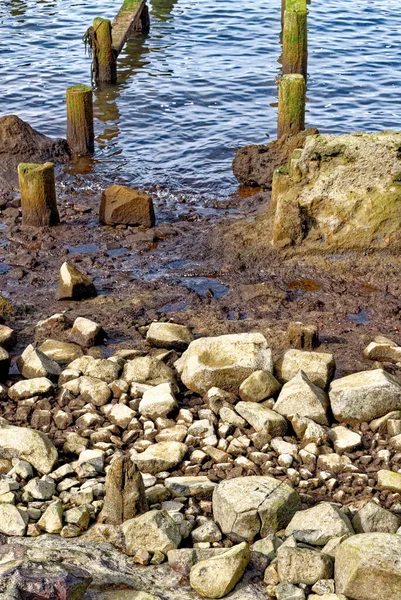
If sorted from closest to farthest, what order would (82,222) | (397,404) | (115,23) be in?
(397,404)
(82,222)
(115,23)

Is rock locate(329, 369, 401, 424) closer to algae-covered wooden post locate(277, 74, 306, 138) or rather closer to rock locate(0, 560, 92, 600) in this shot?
rock locate(0, 560, 92, 600)

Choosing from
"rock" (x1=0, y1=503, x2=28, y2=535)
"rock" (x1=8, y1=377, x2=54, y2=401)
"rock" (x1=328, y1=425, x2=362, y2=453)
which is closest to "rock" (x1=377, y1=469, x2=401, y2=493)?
"rock" (x1=328, y1=425, x2=362, y2=453)

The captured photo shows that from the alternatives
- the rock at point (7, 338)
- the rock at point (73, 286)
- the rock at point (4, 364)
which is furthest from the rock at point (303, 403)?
the rock at point (73, 286)

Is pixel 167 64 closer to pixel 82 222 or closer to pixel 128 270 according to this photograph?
pixel 82 222

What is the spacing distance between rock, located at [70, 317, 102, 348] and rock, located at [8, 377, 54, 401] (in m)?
0.95

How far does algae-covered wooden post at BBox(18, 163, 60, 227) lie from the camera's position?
996 centimetres

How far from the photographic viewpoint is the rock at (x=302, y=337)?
7.35m

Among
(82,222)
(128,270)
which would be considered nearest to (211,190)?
(82,222)

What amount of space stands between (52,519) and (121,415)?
1373 millimetres

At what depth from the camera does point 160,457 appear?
5660mm

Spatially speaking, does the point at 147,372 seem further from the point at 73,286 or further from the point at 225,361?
the point at 73,286

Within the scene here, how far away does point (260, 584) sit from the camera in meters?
4.52

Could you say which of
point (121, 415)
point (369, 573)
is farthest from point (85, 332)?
point (369, 573)

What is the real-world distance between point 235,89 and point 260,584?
43.0 feet
